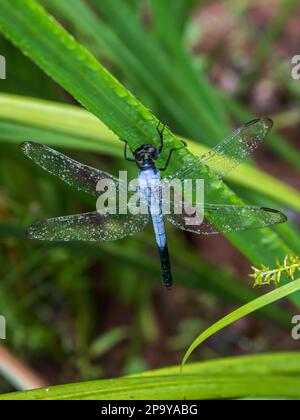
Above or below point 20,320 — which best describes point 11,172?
above

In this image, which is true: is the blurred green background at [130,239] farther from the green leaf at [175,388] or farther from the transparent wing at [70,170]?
the green leaf at [175,388]

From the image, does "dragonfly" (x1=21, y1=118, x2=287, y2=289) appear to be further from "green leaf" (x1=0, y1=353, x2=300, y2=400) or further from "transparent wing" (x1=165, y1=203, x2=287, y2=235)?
"green leaf" (x1=0, y1=353, x2=300, y2=400)

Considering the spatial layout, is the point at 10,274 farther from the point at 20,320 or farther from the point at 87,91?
the point at 87,91

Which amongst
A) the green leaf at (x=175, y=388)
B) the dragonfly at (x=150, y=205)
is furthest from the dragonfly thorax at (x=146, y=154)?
the green leaf at (x=175, y=388)

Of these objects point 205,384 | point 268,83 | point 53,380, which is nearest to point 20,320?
point 53,380

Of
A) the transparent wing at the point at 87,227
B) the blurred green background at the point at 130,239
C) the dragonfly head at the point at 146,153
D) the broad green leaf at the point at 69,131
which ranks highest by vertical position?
the blurred green background at the point at 130,239

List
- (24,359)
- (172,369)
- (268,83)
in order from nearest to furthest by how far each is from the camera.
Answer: (172,369)
(24,359)
(268,83)

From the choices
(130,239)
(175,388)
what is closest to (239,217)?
(175,388)
